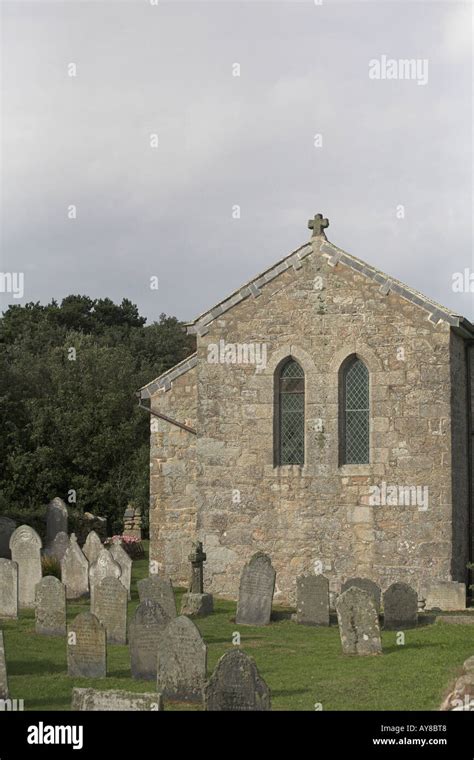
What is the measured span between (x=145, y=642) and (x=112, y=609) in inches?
112

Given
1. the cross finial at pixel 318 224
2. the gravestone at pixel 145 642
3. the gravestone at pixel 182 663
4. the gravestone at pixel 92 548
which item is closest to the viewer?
the gravestone at pixel 182 663

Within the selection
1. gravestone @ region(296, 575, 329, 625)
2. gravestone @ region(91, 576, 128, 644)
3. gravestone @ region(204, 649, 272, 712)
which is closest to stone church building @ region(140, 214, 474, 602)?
gravestone @ region(296, 575, 329, 625)

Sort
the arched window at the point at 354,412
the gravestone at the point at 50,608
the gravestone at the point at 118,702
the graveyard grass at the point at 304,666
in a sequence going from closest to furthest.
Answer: the gravestone at the point at 118,702 < the graveyard grass at the point at 304,666 < the gravestone at the point at 50,608 < the arched window at the point at 354,412

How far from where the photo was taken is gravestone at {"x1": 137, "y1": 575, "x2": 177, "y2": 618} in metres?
19.9

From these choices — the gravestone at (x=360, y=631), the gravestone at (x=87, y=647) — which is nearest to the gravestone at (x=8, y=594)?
the gravestone at (x=87, y=647)

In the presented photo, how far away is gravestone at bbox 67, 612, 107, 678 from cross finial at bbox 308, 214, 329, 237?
11.8m

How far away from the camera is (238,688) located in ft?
42.4

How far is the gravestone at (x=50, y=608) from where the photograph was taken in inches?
757

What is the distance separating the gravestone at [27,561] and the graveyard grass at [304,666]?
1815 mm

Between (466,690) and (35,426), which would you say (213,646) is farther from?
(35,426)

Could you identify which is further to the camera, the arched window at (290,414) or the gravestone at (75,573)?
the arched window at (290,414)

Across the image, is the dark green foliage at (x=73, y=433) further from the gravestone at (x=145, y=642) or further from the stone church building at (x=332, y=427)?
the gravestone at (x=145, y=642)
